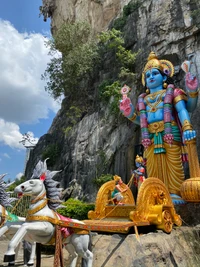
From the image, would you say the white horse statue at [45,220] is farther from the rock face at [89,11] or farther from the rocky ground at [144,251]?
the rock face at [89,11]

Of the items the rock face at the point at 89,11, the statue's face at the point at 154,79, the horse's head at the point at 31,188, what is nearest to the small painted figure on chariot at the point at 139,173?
the statue's face at the point at 154,79

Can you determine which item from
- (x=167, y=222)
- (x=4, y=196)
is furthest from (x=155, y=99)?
(x=4, y=196)

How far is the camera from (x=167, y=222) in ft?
14.6


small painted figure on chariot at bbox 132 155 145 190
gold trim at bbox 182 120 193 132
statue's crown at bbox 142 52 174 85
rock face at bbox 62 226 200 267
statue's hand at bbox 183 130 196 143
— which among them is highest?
statue's crown at bbox 142 52 174 85

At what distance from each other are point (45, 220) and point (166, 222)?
227cm

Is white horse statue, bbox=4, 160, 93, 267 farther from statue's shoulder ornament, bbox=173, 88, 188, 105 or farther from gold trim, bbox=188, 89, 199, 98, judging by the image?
gold trim, bbox=188, 89, 199, 98

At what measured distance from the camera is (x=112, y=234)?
4316mm

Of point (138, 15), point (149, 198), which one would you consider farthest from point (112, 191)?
point (138, 15)

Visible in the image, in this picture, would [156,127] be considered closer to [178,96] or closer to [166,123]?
[166,123]

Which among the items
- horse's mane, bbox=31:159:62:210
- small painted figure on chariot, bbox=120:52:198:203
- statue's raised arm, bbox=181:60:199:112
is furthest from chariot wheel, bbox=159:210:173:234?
statue's raised arm, bbox=181:60:199:112

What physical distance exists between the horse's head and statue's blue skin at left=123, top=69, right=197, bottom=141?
3.85m

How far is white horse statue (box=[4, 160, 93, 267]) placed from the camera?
307 centimetres

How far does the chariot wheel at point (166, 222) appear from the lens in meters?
4.36

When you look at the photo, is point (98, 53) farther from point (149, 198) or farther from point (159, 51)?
point (149, 198)
